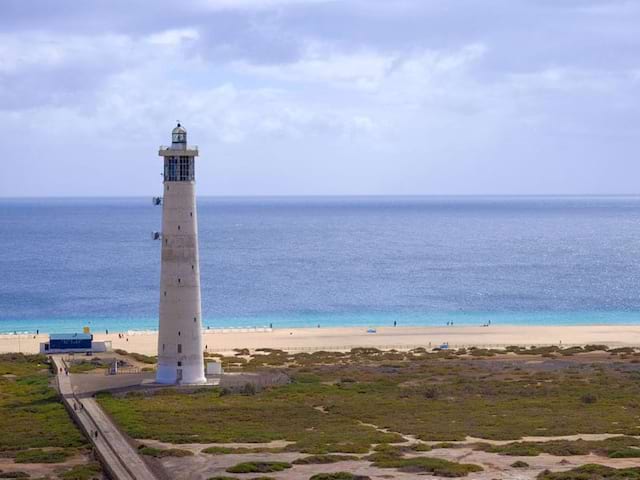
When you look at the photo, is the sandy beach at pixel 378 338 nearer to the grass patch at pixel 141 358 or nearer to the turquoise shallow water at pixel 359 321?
the grass patch at pixel 141 358

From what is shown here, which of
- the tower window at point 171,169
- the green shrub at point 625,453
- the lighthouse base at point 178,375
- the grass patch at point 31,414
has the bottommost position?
the green shrub at point 625,453

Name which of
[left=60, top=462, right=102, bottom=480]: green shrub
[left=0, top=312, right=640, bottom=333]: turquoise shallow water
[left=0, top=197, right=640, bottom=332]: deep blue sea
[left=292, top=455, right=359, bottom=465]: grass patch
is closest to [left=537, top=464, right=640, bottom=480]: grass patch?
[left=292, top=455, right=359, bottom=465]: grass patch

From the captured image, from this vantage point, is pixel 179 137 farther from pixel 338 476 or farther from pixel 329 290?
pixel 329 290

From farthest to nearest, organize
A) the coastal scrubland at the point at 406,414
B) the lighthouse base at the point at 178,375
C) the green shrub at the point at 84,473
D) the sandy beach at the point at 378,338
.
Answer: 1. the sandy beach at the point at 378,338
2. the lighthouse base at the point at 178,375
3. the coastal scrubland at the point at 406,414
4. the green shrub at the point at 84,473

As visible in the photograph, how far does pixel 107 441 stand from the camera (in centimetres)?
4428

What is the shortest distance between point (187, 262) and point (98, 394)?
748 centimetres

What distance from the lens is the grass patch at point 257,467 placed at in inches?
1590

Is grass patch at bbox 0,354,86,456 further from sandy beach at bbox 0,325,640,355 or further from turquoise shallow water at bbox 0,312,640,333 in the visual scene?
turquoise shallow water at bbox 0,312,640,333

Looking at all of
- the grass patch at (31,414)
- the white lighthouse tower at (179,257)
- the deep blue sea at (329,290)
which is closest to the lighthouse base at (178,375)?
the white lighthouse tower at (179,257)

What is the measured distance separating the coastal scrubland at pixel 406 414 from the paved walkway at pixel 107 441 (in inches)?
33.7

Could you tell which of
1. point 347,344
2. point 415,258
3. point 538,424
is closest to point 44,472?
point 538,424

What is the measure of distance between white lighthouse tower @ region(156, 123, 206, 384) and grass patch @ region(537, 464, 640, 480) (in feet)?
70.8

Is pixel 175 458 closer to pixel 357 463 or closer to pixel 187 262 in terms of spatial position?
pixel 357 463

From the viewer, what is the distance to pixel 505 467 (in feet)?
135
